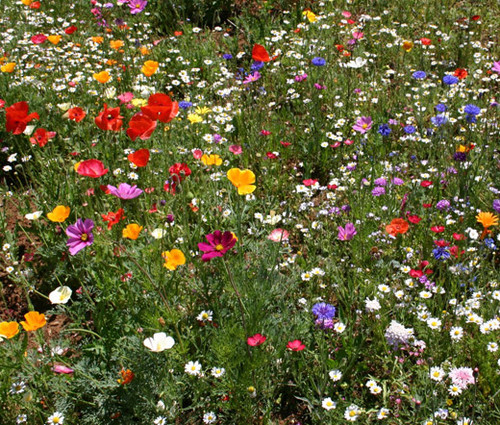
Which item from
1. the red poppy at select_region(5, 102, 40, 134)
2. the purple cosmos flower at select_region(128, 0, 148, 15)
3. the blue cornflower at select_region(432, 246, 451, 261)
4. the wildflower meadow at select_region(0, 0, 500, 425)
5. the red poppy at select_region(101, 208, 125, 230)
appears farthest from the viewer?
the purple cosmos flower at select_region(128, 0, 148, 15)

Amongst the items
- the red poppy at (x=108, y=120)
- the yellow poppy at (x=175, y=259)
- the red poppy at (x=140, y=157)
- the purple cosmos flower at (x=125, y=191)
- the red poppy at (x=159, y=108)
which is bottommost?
the yellow poppy at (x=175, y=259)

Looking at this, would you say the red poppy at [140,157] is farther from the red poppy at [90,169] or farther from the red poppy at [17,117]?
the red poppy at [17,117]

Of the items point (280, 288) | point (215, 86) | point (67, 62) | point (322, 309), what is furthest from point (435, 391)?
point (67, 62)

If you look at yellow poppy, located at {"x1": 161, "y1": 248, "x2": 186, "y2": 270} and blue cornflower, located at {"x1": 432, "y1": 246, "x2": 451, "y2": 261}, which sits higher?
yellow poppy, located at {"x1": 161, "y1": 248, "x2": 186, "y2": 270}

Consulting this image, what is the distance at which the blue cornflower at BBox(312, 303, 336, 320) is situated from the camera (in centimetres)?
202

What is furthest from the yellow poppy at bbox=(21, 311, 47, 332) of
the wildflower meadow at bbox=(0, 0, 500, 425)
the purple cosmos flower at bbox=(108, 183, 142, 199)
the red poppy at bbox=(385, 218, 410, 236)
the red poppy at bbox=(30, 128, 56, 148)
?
the red poppy at bbox=(385, 218, 410, 236)

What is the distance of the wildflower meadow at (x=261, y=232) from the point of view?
1.95 m

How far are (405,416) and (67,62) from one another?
393 cm

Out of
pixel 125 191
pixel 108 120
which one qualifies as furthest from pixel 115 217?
pixel 108 120

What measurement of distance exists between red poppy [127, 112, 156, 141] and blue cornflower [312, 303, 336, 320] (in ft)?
3.39

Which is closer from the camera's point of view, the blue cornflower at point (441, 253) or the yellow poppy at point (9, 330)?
the yellow poppy at point (9, 330)

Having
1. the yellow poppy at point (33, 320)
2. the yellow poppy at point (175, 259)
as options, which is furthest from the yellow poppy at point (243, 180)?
the yellow poppy at point (33, 320)

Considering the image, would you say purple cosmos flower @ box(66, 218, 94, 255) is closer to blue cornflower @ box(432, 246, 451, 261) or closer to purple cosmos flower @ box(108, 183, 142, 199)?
purple cosmos flower @ box(108, 183, 142, 199)

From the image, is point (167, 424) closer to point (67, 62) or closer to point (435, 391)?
point (435, 391)
